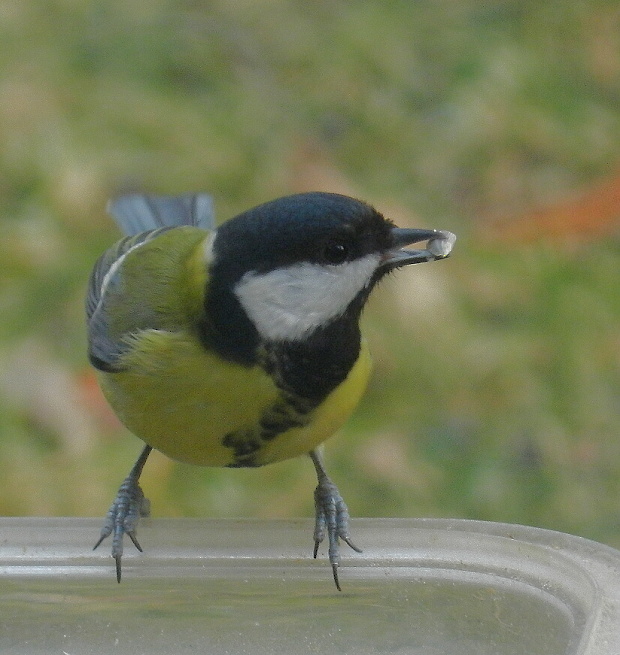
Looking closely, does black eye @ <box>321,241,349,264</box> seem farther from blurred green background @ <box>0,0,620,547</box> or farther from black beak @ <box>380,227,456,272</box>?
blurred green background @ <box>0,0,620,547</box>

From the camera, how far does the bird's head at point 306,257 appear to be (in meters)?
1.57

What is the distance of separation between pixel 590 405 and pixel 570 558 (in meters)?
1.30

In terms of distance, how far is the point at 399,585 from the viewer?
1.62 meters

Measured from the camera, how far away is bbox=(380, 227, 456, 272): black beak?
1634 millimetres

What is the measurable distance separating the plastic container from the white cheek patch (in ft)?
0.95

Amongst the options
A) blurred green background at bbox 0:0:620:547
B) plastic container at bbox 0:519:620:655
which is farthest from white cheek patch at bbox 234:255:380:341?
blurred green background at bbox 0:0:620:547

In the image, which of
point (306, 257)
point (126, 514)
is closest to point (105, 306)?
point (126, 514)

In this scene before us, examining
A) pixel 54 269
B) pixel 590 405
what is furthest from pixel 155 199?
pixel 590 405

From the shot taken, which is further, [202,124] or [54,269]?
[202,124]

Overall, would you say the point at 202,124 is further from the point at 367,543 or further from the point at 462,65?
the point at 367,543

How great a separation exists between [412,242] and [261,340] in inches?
9.3

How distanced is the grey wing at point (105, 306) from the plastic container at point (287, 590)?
271mm

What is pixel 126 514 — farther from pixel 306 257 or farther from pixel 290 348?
pixel 306 257

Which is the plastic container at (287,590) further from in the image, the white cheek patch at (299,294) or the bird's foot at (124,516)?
the white cheek patch at (299,294)
